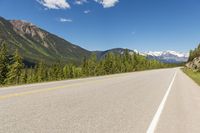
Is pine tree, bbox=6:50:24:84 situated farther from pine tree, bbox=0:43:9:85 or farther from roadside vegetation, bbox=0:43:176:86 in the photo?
pine tree, bbox=0:43:9:85

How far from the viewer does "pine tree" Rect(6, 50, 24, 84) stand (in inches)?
2374

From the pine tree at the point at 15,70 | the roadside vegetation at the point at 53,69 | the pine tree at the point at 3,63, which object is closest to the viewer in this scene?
the pine tree at the point at 3,63

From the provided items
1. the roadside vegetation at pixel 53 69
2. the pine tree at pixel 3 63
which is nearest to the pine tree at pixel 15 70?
the roadside vegetation at pixel 53 69

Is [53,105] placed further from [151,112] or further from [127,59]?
[127,59]

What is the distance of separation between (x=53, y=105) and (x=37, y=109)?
104 centimetres

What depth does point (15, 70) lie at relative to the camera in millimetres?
61438

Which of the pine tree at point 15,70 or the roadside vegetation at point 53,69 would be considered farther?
the pine tree at point 15,70

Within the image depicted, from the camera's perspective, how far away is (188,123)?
806 cm

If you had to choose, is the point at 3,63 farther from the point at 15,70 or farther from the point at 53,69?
the point at 53,69

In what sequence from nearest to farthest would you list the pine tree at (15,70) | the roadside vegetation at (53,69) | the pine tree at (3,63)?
the pine tree at (3,63) < the roadside vegetation at (53,69) < the pine tree at (15,70)

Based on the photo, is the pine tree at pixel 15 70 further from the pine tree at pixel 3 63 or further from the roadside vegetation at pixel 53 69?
the pine tree at pixel 3 63

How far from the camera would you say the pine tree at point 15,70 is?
198 ft

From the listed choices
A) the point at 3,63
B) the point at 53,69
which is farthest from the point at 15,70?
the point at 53,69

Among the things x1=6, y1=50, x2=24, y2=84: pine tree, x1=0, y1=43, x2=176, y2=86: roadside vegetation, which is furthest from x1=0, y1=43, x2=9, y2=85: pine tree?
x1=6, y1=50, x2=24, y2=84: pine tree
